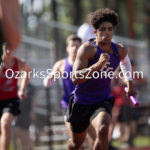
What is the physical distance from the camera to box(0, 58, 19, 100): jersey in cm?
806

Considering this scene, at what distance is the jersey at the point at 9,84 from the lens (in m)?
8.06

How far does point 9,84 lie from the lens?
8172 mm

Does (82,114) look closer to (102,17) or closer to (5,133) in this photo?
(102,17)

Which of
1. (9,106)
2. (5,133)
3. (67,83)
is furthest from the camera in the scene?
(67,83)

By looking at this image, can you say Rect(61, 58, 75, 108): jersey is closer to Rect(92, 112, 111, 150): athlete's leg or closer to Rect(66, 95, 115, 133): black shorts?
Rect(66, 95, 115, 133): black shorts

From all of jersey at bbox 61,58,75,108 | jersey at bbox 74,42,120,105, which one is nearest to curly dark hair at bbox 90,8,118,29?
jersey at bbox 74,42,120,105

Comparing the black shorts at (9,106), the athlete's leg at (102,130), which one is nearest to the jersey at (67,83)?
the black shorts at (9,106)

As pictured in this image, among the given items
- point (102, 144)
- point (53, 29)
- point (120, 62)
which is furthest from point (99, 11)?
point (53, 29)

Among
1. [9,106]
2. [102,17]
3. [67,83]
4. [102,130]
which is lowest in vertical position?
[102,130]

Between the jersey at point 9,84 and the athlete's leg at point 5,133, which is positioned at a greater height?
the jersey at point 9,84

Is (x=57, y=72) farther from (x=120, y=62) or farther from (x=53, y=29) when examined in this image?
(x=53, y=29)

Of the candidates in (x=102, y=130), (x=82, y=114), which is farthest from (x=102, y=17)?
(x=102, y=130)

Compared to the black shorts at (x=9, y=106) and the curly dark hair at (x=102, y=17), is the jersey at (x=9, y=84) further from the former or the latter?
the curly dark hair at (x=102, y=17)

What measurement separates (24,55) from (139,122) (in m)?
3.69
